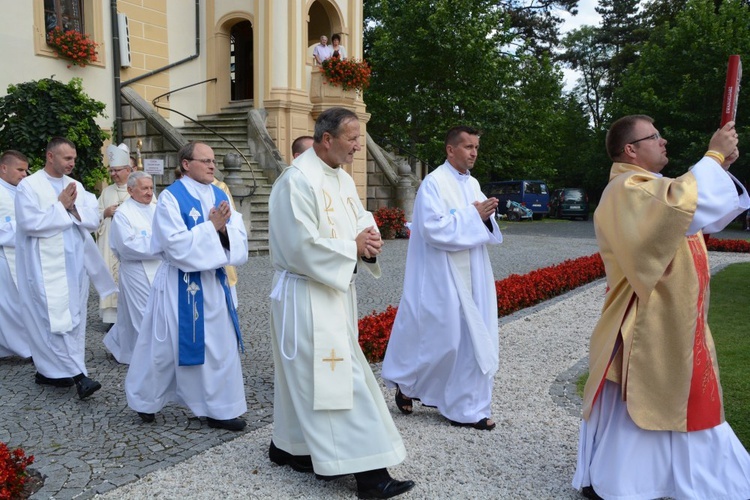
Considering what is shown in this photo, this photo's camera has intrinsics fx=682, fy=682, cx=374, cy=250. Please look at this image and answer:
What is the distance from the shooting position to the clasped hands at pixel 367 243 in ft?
12.3

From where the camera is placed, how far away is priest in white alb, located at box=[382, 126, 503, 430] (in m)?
4.78

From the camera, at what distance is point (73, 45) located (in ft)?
44.9

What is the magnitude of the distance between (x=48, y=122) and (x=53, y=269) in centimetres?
657

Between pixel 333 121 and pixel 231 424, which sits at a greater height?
pixel 333 121

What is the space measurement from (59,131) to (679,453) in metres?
10.8

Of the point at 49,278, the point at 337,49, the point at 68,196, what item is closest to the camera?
the point at 68,196

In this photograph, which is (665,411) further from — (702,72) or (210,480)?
(702,72)

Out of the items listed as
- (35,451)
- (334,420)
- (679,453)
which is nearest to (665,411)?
(679,453)

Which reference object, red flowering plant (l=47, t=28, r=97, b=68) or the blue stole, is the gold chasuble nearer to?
the blue stole

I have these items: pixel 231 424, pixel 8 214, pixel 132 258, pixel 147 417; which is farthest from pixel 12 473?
pixel 8 214

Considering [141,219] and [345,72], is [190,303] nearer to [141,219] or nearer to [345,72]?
[141,219]

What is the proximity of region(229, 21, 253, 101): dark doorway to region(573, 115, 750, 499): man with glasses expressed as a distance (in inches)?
653

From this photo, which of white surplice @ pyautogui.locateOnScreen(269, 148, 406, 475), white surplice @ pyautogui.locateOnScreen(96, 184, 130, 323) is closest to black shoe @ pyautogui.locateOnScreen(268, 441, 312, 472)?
white surplice @ pyautogui.locateOnScreen(269, 148, 406, 475)

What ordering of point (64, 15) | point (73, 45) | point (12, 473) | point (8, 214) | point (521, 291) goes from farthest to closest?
point (64, 15) → point (73, 45) → point (521, 291) → point (8, 214) → point (12, 473)
